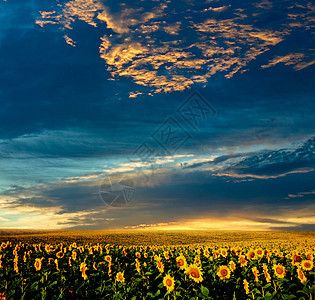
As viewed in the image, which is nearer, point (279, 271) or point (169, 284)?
point (169, 284)

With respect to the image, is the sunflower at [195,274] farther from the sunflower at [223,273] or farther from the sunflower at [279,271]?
the sunflower at [279,271]

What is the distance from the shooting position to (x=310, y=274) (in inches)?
355

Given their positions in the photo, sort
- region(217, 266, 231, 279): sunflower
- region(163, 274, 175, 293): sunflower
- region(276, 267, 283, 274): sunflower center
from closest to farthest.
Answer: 1. region(163, 274, 175, 293): sunflower
2. region(276, 267, 283, 274): sunflower center
3. region(217, 266, 231, 279): sunflower

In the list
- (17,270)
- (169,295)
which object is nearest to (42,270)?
(17,270)

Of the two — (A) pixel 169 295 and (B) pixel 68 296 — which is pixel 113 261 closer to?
(B) pixel 68 296

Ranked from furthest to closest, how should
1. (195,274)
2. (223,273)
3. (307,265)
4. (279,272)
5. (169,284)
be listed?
(307,265)
(223,273)
(279,272)
(195,274)
(169,284)

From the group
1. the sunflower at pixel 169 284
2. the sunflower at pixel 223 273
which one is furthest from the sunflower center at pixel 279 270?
the sunflower at pixel 169 284

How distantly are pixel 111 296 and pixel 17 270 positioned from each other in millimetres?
4600

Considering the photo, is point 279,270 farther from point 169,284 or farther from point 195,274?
point 169,284

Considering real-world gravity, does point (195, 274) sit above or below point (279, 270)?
above

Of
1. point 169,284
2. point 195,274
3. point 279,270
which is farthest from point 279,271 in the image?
point 169,284

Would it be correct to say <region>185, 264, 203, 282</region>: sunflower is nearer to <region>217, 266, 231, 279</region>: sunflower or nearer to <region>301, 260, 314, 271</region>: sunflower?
<region>217, 266, 231, 279</region>: sunflower

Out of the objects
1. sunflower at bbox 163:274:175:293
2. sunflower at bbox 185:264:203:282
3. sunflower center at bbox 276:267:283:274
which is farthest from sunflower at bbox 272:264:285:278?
sunflower at bbox 163:274:175:293

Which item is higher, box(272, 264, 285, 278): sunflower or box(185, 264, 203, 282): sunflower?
box(185, 264, 203, 282): sunflower
